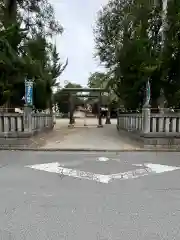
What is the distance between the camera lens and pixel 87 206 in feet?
13.0

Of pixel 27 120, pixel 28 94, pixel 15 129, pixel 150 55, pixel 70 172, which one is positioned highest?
pixel 150 55

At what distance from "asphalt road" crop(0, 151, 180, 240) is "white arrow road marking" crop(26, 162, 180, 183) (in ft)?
0.66

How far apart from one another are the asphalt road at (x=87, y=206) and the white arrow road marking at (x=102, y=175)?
0.20 meters

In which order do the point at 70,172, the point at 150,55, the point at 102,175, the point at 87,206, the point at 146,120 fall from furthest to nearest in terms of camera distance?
the point at 150,55, the point at 146,120, the point at 70,172, the point at 102,175, the point at 87,206

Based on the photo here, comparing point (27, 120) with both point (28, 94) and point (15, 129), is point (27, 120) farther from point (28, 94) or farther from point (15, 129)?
point (28, 94)

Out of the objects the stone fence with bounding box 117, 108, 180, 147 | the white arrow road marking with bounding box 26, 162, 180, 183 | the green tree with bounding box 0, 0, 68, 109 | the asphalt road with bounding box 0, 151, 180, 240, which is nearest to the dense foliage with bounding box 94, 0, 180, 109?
the stone fence with bounding box 117, 108, 180, 147

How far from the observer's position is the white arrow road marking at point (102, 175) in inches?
225

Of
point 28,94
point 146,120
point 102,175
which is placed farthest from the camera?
point 28,94

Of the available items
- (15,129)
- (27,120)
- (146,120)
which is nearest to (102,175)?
(146,120)

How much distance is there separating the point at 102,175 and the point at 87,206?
1937 millimetres

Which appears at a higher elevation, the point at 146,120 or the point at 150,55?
the point at 150,55

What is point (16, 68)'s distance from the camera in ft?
39.5

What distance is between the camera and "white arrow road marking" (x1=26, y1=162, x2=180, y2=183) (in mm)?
5711

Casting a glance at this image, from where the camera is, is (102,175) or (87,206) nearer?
(87,206)
